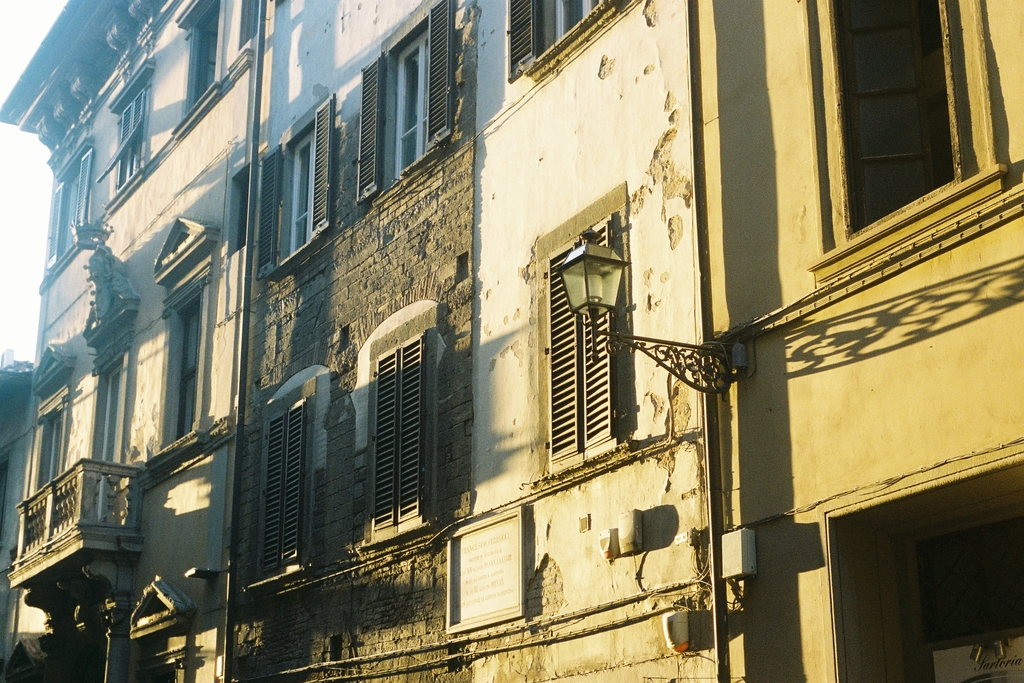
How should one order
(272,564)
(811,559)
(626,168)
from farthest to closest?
(272,564) < (626,168) < (811,559)

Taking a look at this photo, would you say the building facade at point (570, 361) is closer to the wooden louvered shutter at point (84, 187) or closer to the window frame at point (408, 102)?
the window frame at point (408, 102)

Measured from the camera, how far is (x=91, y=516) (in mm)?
17562

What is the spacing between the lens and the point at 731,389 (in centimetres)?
841

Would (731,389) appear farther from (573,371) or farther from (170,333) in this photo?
(170,333)

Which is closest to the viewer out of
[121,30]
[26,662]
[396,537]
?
[396,537]

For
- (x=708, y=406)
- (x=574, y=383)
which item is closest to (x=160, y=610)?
(x=574, y=383)

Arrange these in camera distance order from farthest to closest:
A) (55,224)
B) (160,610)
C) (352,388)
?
(55,224), (160,610), (352,388)

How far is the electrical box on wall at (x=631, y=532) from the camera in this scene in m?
8.91

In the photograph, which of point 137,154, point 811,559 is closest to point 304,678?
point 811,559

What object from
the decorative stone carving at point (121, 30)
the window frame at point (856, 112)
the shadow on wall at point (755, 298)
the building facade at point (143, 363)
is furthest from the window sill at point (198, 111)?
the window frame at point (856, 112)

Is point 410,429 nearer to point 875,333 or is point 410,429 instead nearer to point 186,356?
point 875,333

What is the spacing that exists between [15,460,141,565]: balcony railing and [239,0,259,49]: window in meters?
5.54

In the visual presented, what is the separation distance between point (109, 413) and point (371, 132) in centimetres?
822

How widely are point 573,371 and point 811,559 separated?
9.23 feet
